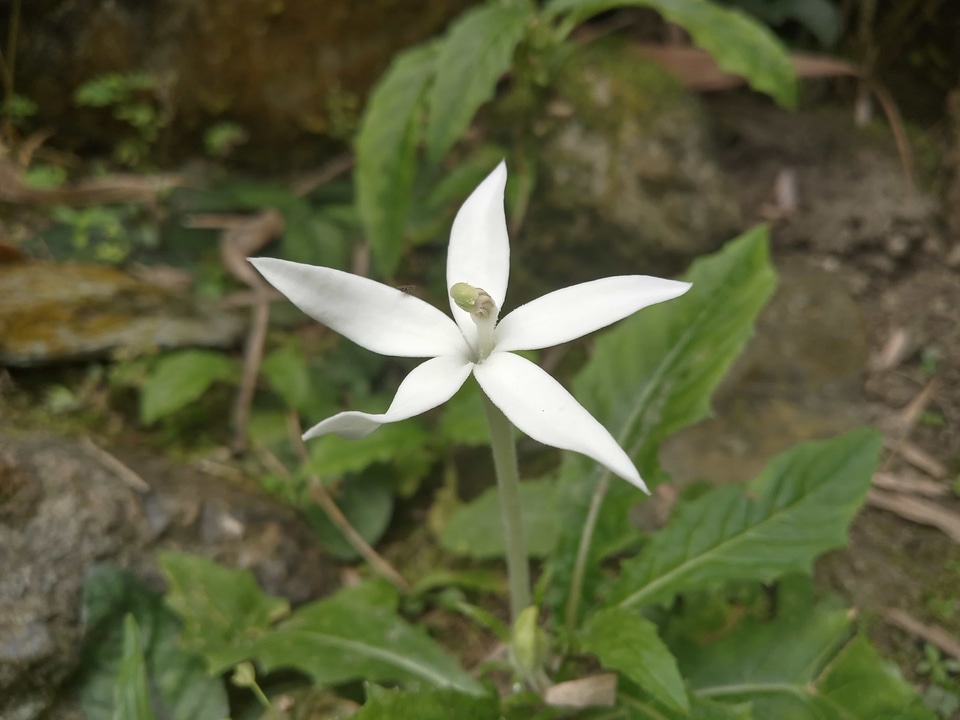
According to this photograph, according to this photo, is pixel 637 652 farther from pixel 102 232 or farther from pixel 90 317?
pixel 102 232

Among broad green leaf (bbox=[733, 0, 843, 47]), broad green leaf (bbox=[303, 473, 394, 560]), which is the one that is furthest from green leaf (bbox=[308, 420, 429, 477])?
broad green leaf (bbox=[733, 0, 843, 47])

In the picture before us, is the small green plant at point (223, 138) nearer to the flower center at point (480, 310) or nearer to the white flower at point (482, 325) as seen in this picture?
the white flower at point (482, 325)

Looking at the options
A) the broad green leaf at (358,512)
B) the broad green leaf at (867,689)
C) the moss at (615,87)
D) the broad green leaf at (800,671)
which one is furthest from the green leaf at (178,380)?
the broad green leaf at (867,689)

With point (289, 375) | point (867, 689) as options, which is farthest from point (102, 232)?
point (867, 689)

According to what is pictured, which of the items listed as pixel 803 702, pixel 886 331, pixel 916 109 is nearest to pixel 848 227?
pixel 886 331

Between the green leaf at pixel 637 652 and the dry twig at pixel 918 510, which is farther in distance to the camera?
the dry twig at pixel 918 510

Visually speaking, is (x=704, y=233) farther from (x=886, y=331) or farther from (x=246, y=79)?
(x=246, y=79)

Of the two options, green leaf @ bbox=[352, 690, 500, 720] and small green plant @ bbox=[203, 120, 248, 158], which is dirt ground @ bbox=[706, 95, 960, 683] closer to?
green leaf @ bbox=[352, 690, 500, 720]
